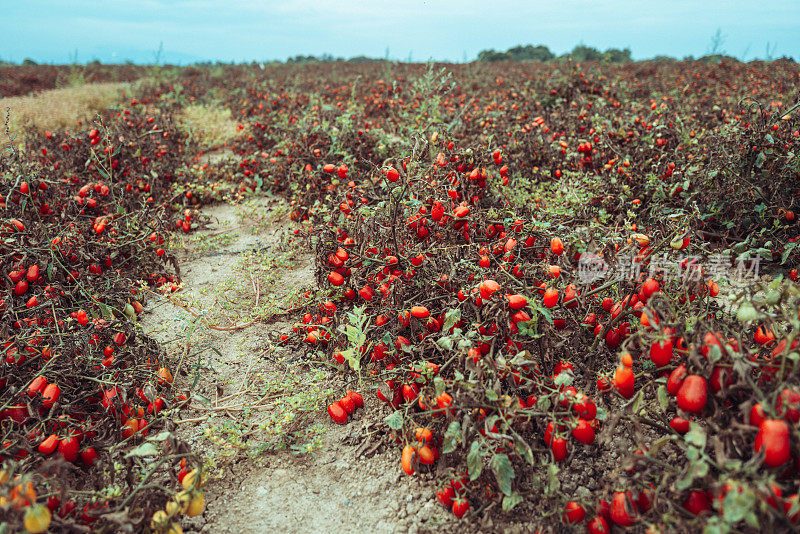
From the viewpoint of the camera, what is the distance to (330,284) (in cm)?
310

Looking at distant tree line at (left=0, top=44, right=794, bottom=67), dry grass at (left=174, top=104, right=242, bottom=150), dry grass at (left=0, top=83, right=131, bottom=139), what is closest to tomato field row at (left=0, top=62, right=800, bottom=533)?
dry grass at (left=174, top=104, right=242, bottom=150)

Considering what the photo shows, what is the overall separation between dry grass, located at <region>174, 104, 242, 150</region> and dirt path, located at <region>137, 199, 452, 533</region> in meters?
4.48

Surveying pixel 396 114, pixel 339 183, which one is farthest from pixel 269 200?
pixel 396 114

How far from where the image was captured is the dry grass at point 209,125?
7352 mm

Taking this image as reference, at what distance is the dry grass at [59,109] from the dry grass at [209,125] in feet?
5.02

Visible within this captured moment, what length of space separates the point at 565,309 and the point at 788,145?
263 cm

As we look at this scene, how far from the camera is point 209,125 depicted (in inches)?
318

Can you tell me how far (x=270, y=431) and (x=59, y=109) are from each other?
9.73m

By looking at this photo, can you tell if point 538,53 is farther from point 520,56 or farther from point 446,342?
point 446,342

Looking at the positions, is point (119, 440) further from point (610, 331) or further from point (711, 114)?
point (711, 114)

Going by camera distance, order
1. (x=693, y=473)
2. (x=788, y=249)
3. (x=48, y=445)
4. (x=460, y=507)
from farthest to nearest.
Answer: (x=788, y=249) < (x=48, y=445) < (x=460, y=507) < (x=693, y=473)

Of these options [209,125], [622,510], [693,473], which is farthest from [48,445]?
[209,125]

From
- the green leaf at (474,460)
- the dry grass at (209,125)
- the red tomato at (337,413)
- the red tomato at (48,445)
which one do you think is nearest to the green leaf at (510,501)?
the green leaf at (474,460)

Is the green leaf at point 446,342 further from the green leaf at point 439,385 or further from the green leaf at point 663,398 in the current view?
the green leaf at point 663,398
